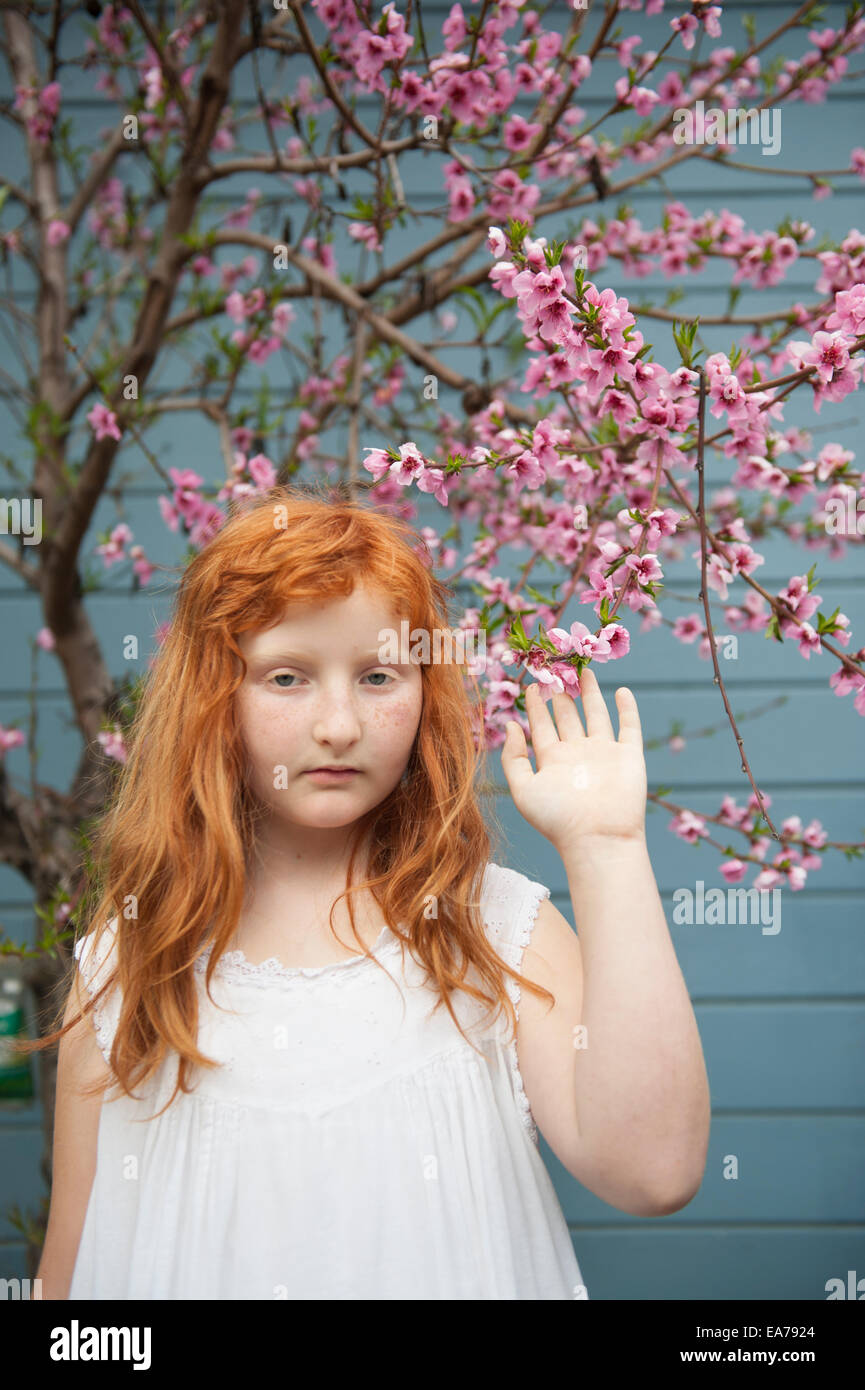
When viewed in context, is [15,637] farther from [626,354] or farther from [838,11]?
[838,11]

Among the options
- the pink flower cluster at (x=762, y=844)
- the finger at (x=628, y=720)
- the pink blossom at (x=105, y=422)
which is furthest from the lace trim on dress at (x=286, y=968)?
the pink blossom at (x=105, y=422)

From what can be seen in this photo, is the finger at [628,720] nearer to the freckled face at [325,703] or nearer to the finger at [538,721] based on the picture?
the finger at [538,721]

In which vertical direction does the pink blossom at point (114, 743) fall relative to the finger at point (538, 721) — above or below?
above

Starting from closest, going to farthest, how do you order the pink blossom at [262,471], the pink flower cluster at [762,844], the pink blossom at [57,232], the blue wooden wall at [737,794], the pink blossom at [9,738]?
1. the pink flower cluster at [762,844]
2. the pink blossom at [262,471]
3. the pink blossom at [57,232]
4. the pink blossom at [9,738]
5. the blue wooden wall at [737,794]

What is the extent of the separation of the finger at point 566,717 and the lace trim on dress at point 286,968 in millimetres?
274

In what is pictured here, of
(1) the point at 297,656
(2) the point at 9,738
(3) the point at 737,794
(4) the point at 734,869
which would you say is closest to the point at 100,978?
(1) the point at 297,656

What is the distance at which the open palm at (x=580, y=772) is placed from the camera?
0.87 meters

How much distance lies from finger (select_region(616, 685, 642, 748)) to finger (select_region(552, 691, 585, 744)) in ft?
0.13

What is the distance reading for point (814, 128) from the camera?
6.94 ft

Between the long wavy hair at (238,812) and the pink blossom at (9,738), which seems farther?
the pink blossom at (9,738)

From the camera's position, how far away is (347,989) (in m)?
0.98

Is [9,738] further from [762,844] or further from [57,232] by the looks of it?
[762,844]

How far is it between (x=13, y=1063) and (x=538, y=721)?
177 cm
